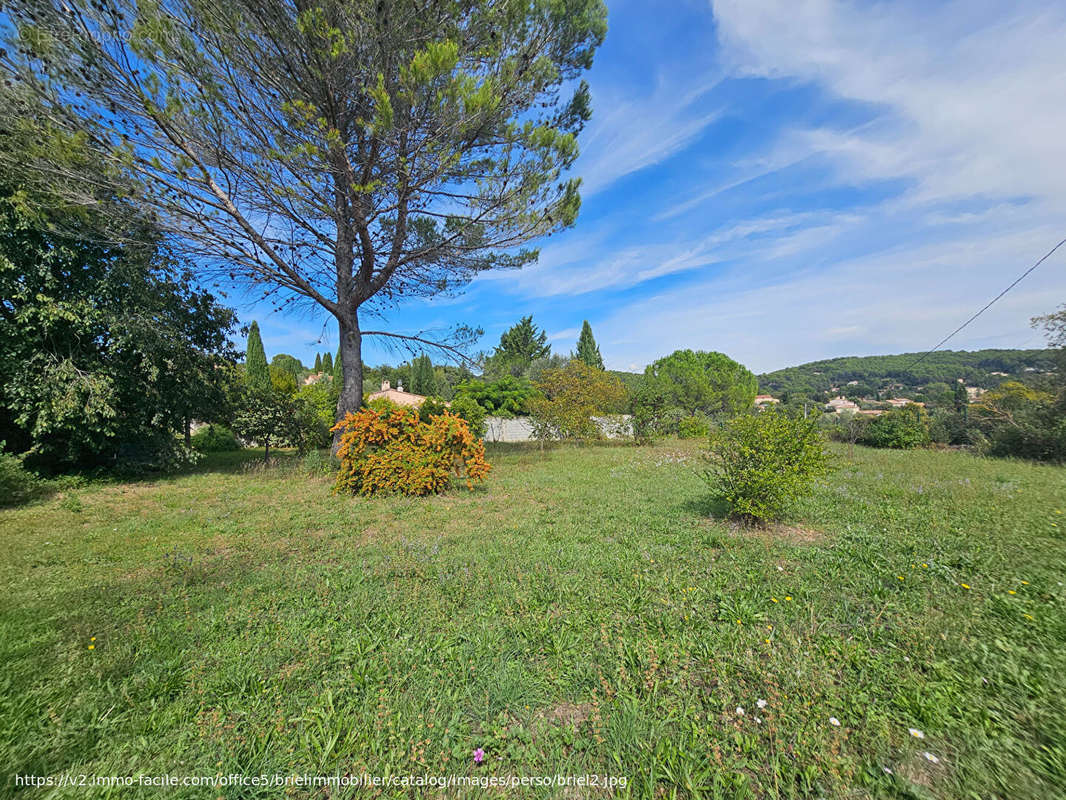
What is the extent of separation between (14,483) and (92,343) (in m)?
2.77

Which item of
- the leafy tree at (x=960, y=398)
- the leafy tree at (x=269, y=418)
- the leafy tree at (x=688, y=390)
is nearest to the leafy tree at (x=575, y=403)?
the leafy tree at (x=688, y=390)

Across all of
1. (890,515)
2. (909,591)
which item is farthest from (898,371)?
(909,591)

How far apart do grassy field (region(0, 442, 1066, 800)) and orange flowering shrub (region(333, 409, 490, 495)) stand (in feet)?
6.98

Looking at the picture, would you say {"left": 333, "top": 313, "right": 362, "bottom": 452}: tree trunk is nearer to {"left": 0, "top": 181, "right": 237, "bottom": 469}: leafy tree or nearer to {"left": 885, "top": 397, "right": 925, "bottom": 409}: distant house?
{"left": 0, "top": 181, "right": 237, "bottom": 469}: leafy tree

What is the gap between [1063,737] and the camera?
1.56 metres

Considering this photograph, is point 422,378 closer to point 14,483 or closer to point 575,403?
point 575,403

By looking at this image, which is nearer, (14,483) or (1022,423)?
(14,483)

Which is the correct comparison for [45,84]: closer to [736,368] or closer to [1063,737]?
[1063,737]

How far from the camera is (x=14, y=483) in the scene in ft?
18.9

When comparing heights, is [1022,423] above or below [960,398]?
below

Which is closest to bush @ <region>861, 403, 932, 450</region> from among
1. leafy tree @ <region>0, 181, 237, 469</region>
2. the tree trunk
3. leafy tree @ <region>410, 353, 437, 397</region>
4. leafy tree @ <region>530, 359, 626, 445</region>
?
leafy tree @ <region>530, 359, 626, 445</region>

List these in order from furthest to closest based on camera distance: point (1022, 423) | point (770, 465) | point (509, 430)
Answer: point (509, 430) → point (1022, 423) → point (770, 465)

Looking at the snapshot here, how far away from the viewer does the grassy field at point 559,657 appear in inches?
62.4

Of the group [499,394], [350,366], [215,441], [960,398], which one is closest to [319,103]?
[350,366]
